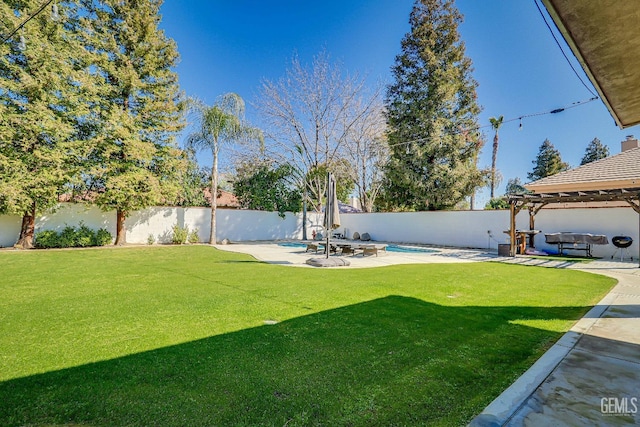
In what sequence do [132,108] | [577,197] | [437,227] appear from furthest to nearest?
[437,227]
[132,108]
[577,197]

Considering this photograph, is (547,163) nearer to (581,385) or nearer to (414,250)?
(414,250)

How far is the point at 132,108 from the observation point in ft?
49.0

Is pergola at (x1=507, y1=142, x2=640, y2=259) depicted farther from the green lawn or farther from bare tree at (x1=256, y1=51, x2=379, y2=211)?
bare tree at (x1=256, y1=51, x2=379, y2=211)

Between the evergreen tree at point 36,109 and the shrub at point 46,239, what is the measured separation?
0.35 metres

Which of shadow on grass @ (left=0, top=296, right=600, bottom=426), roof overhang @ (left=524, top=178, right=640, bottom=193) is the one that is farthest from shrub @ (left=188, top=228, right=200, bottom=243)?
roof overhang @ (left=524, top=178, right=640, bottom=193)

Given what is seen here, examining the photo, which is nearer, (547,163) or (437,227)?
(437,227)

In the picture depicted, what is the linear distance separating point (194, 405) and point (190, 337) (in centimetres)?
138

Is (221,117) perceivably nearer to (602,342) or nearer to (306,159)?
(306,159)

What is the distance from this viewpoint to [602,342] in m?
3.20

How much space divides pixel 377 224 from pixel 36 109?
18.5 m

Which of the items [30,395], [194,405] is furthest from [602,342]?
[30,395]

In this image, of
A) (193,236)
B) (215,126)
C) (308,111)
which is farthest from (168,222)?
(308,111)

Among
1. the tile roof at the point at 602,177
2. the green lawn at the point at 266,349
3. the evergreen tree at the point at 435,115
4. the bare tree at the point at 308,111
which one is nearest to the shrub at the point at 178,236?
the bare tree at the point at 308,111

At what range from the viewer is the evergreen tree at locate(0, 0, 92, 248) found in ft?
36.8
